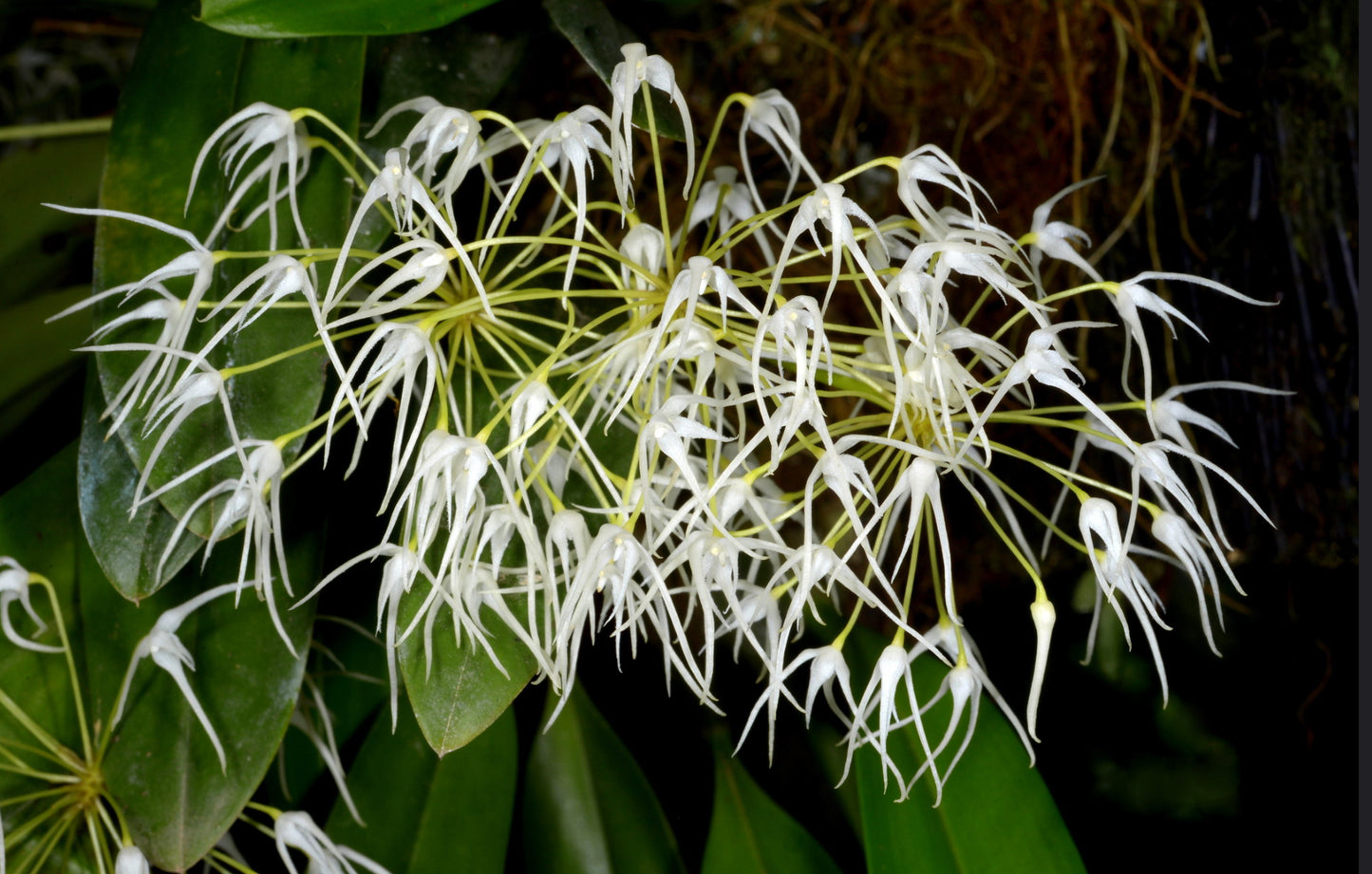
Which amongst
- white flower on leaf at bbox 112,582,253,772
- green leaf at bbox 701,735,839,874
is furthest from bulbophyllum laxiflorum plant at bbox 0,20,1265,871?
green leaf at bbox 701,735,839,874

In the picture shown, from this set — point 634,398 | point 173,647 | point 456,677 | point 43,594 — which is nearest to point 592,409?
point 634,398

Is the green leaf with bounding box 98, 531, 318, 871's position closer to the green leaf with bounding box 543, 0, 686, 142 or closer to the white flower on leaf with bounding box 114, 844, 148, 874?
the white flower on leaf with bounding box 114, 844, 148, 874

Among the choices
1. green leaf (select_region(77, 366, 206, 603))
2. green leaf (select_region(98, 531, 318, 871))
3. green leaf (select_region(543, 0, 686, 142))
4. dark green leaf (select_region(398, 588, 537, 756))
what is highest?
green leaf (select_region(543, 0, 686, 142))

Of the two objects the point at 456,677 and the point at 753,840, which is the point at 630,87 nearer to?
the point at 456,677

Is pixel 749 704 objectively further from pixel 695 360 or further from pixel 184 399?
pixel 184 399

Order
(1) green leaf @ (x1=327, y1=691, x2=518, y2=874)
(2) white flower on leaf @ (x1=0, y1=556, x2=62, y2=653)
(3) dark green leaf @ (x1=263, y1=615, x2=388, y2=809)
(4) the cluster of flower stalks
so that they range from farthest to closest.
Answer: (3) dark green leaf @ (x1=263, y1=615, x2=388, y2=809) < (1) green leaf @ (x1=327, y1=691, x2=518, y2=874) < (2) white flower on leaf @ (x1=0, y1=556, x2=62, y2=653) < (4) the cluster of flower stalks

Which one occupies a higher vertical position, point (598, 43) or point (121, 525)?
point (598, 43)

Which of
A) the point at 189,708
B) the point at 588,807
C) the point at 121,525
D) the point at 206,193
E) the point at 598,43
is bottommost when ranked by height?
the point at 588,807
